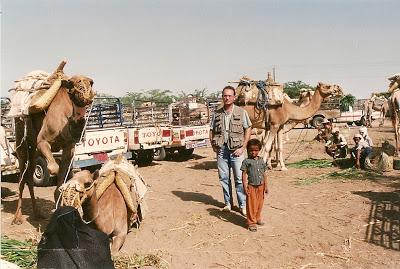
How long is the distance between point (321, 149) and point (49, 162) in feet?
45.8

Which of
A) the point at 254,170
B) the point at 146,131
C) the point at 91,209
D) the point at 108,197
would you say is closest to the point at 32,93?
the point at 108,197

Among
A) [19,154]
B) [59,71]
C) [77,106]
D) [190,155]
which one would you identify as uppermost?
[59,71]

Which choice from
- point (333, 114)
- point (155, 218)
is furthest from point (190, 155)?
point (333, 114)

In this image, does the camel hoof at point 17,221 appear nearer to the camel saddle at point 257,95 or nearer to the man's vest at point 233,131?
the man's vest at point 233,131

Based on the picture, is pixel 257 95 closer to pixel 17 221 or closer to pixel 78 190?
pixel 17 221

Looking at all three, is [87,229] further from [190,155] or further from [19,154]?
[190,155]

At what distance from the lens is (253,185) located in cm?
713

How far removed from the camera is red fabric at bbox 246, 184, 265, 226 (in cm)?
711

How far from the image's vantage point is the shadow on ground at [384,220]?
6.50 m

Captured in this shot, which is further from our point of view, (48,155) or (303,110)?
(303,110)

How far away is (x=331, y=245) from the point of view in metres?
6.41

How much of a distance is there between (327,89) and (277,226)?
7.96m

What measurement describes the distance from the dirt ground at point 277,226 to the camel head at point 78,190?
5.58 ft

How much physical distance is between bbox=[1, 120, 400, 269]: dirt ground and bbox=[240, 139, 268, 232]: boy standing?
245 millimetres
